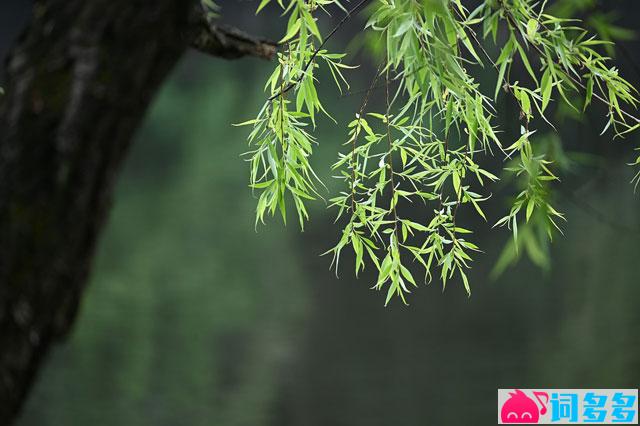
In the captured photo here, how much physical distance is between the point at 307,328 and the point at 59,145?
9635mm

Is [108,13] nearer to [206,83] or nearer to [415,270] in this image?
[415,270]

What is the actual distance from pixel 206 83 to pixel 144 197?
720 cm

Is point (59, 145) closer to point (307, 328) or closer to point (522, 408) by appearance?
point (522, 408)

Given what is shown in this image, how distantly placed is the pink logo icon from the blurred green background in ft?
1.70

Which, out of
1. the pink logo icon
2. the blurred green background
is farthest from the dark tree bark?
the blurred green background

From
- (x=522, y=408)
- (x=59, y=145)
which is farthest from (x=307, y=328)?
(x=59, y=145)

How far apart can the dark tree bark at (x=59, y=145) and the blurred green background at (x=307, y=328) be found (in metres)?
7.82

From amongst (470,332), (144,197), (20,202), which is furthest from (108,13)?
(144,197)

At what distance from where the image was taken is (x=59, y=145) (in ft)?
3.44

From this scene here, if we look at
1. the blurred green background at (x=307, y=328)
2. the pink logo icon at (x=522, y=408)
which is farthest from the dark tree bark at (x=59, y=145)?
the blurred green background at (x=307, y=328)

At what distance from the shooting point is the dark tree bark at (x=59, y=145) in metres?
1.05

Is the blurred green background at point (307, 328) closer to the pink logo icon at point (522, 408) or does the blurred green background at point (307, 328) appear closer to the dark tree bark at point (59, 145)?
the pink logo icon at point (522, 408)

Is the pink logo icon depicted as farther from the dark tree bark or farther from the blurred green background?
the dark tree bark

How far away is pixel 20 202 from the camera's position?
1057 mm
